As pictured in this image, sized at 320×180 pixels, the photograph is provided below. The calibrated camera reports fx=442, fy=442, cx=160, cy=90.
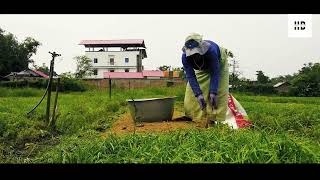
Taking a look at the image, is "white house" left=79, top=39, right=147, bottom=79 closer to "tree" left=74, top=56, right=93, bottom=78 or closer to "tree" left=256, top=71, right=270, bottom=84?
"tree" left=74, top=56, right=93, bottom=78

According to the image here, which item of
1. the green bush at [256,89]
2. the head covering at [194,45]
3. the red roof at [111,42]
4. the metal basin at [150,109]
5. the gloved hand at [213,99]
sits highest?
the red roof at [111,42]

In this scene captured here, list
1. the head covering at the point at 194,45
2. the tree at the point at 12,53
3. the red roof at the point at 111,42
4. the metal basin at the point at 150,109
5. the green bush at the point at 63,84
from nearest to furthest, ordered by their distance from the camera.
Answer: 1. the head covering at the point at 194,45
2. the metal basin at the point at 150,109
3. the tree at the point at 12,53
4. the green bush at the point at 63,84
5. the red roof at the point at 111,42

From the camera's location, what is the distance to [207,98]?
6.85 meters

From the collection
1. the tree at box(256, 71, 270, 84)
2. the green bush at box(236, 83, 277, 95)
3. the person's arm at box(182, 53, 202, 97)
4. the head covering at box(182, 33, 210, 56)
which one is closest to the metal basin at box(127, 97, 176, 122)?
the person's arm at box(182, 53, 202, 97)

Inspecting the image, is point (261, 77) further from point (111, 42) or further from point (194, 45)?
point (194, 45)

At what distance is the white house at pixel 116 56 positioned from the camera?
3716 cm

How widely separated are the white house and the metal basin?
29.5m

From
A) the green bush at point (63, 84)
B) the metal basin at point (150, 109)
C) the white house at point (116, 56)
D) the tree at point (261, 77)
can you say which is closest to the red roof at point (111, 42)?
the white house at point (116, 56)

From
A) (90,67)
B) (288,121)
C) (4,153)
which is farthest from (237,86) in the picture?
(4,153)

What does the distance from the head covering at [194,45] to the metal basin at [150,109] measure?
1.02 meters

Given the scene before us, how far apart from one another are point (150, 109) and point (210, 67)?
115 centimetres

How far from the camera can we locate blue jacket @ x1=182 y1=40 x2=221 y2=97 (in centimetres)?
637

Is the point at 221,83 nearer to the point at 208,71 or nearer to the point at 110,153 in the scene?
the point at 208,71

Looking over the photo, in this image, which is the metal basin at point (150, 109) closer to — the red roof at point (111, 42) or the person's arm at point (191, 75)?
Answer: the person's arm at point (191, 75)
